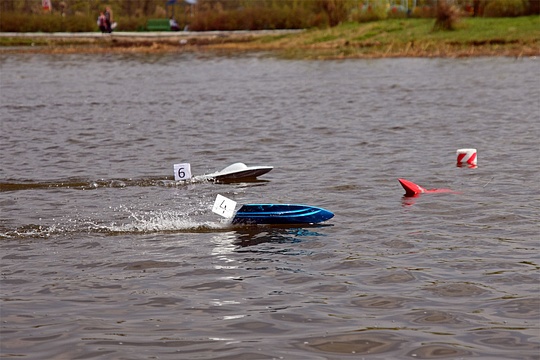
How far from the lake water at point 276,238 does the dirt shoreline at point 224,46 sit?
53.4ft

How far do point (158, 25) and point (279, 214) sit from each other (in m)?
54.1

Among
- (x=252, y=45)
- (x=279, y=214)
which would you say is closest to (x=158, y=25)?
(x=252, y=45)

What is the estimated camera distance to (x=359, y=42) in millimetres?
46781

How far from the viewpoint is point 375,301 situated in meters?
8.45

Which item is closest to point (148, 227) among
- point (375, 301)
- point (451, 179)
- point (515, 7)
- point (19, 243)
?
point (19, 243)

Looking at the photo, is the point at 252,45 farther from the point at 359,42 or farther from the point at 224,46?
the point at 359,42

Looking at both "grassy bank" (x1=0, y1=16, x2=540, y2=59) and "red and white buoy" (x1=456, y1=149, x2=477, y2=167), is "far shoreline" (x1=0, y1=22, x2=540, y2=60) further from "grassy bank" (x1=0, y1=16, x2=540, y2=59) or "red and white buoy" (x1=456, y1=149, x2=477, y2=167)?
"red and white buoy" (x1=456, y1=149, x2=477, y2=167)

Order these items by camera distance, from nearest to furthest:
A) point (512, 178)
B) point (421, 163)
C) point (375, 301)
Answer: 1. point (375, 301)
2. point (512, 178)
3. point (421, 163)

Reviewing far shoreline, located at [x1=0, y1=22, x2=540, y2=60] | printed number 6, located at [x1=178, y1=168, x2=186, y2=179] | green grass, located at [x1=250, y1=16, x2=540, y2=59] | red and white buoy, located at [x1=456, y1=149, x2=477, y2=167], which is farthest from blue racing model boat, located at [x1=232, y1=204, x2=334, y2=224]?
green grass, located at [x1=250, y1=16, x2=540, y2=59]

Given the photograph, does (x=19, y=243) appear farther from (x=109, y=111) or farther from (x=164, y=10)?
(x=164, y=10)

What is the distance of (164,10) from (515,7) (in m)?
34.2

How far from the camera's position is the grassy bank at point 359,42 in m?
41.8

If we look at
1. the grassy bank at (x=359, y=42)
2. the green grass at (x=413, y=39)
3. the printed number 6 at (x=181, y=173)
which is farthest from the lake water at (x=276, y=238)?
the grassy bank at (x=359, y=42)

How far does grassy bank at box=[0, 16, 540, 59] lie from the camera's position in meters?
41.8
